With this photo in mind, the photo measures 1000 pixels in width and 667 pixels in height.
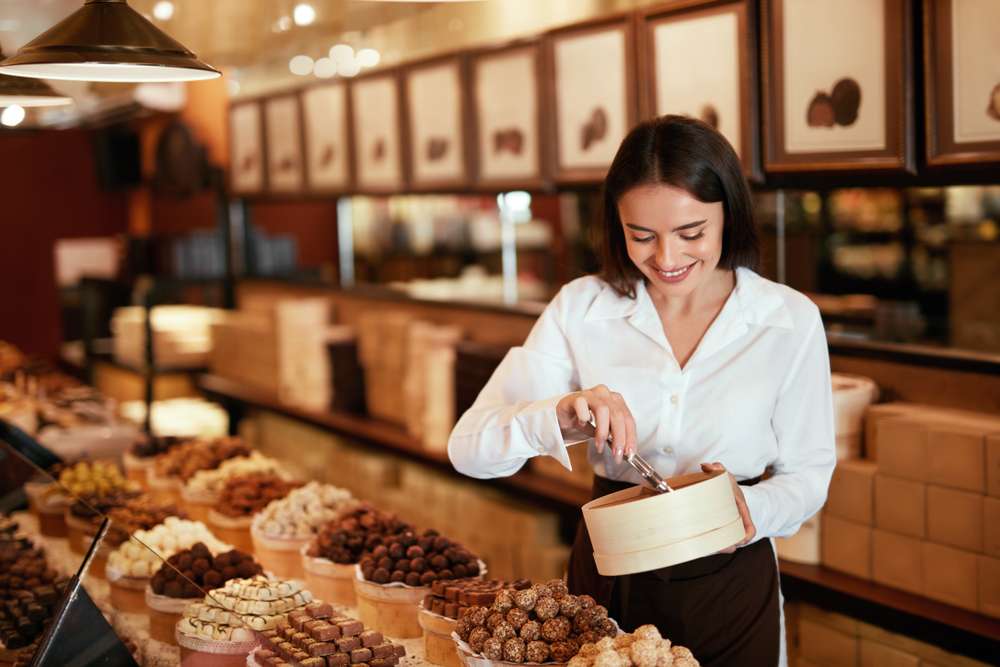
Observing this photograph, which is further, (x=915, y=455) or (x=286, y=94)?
(x=286, y=94)

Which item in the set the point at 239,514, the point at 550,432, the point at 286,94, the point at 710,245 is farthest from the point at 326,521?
the point at 286,94

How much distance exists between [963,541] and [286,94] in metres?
4.41

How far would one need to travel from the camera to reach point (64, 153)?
945cm

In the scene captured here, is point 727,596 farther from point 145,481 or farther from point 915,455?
point 145,481

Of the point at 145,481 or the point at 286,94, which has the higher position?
the point at 286,94

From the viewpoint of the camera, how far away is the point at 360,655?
1.92 metres

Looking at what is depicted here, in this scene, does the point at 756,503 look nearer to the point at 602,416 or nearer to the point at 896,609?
the point at 602,416

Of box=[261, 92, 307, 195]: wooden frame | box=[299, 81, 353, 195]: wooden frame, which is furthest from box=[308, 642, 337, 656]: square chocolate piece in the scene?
box=[261, 92, 307, 195]: wooden frame

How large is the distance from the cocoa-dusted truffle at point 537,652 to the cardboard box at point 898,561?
1425 millimetres

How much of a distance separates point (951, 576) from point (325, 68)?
13.2 ft

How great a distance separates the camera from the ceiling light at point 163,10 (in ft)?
11.0

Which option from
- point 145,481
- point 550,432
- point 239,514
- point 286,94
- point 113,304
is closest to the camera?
point 550,432

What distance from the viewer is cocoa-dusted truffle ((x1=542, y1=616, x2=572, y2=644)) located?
179cm

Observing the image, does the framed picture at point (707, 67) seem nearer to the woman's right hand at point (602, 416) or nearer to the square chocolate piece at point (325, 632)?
the woman's right hand at point (602, 416)
